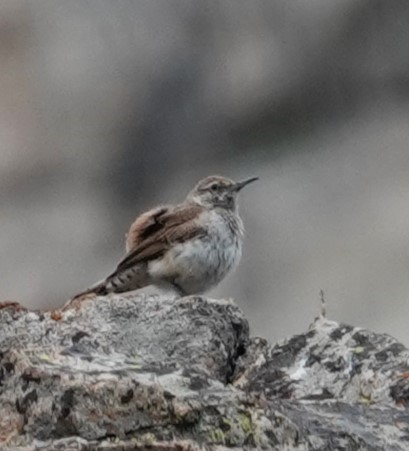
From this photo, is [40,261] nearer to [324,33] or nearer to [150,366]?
[324,33]

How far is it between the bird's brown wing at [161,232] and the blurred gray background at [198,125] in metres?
9.85

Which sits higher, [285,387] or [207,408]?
[285,387]

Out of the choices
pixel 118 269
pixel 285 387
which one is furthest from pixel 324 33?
pixel 285 387

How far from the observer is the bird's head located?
1484 centimetres

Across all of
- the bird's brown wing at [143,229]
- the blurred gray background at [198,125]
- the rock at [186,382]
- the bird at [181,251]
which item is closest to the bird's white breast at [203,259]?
the bird at [181,251]

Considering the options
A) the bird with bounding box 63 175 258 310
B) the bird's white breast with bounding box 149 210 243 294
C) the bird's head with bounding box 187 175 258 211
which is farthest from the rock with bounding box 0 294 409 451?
the bird's head with bounding box 187 175 258 211

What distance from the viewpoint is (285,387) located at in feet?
20.9

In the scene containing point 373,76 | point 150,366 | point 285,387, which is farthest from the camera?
point 373,76

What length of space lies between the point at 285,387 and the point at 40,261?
64.0 ft

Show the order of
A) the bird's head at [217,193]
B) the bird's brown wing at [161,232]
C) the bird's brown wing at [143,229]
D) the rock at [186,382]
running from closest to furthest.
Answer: the rock at [186,382] → the bird's brown wing at [161,232] → the bird's brown wing at [143,229] → the bird's head at [217,193]

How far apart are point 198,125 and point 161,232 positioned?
12.6 m

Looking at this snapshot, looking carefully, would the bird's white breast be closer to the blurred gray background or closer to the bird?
the bird

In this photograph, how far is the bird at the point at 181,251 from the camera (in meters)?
13.4

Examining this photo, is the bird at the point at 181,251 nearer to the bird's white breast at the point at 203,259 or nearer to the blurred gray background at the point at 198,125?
the bird's white breast at the point at 203,259
